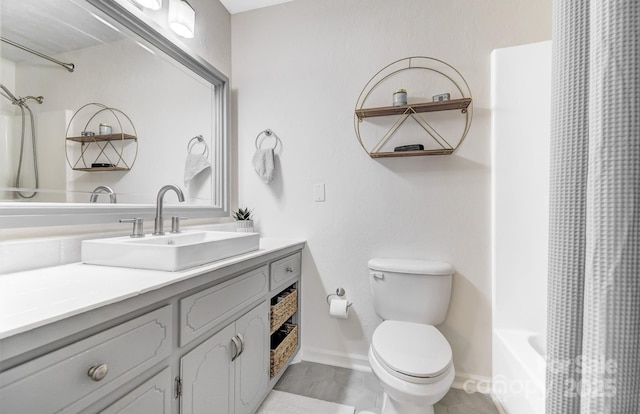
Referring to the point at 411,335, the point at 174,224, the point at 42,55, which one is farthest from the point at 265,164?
the point at 411,335

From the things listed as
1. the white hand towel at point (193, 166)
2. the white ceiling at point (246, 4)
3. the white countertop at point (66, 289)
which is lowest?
the white countertop at point (66, 289)

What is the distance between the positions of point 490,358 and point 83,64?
2455mm

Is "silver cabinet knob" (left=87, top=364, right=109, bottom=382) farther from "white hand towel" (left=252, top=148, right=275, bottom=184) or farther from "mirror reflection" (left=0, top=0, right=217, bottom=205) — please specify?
"white hand towel" (left=252, top=148, right=275, bottom=184)

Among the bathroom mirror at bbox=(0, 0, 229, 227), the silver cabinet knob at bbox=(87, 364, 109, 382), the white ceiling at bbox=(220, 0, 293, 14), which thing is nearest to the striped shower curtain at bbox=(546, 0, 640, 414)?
the silver cabinet knob at bbox=(87, 364, 109, 382)

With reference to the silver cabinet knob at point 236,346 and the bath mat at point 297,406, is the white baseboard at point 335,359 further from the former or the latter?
the silver cabinet knob at point 236,346

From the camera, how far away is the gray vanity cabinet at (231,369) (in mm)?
915

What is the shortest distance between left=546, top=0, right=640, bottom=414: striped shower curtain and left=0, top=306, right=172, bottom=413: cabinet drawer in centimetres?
89

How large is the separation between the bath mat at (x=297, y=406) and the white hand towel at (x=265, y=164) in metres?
1.30

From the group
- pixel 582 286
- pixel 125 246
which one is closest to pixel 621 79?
pixel 582 286

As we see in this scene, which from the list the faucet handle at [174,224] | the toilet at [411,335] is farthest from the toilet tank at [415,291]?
the faucet handle at [174,224]

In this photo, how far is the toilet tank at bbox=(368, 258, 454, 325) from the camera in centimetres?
151

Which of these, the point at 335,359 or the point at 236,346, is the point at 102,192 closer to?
the point at 236,346

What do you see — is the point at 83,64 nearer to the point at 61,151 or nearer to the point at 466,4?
the point at 61,151

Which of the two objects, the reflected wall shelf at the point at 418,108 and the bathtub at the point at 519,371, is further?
the reflected wall shelf at the point at 418,108
